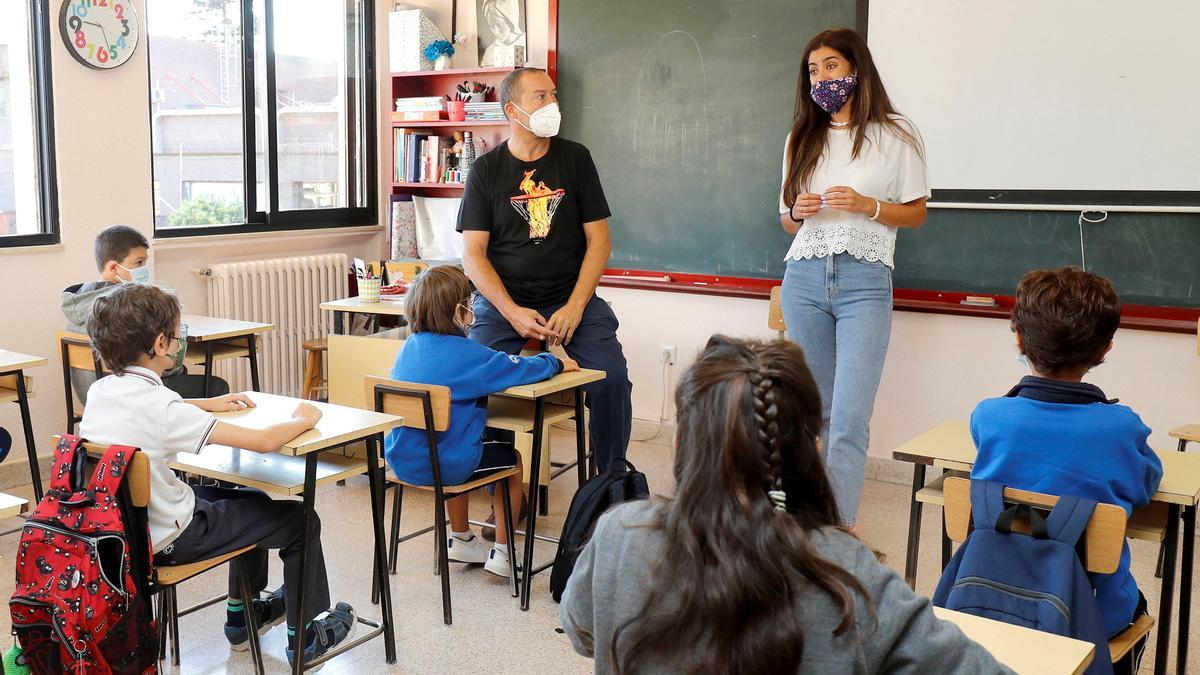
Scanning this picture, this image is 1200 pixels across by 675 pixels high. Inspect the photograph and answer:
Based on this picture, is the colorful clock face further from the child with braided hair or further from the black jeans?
the child with braided hair

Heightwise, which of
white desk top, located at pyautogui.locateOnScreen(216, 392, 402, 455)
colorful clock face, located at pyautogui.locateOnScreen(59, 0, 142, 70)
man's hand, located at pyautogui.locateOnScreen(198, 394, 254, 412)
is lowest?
white desk top, located at pyautogui.locateOnScreen(216, 392, 402, 455)

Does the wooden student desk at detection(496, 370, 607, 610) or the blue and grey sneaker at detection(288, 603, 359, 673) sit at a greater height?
the wooden student desk at detection(496, 370, 607, 610)

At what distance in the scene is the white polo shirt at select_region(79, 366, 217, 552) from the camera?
7.66 feet

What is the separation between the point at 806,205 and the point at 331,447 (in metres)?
1.62

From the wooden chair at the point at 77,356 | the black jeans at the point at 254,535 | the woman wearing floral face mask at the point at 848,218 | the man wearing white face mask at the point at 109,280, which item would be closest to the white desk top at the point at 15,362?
the wooden chair at the point at 77,356

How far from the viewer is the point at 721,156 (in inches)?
196

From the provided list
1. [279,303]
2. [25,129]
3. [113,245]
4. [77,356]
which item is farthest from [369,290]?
[25,129]

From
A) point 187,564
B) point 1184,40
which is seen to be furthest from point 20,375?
point 1184,40

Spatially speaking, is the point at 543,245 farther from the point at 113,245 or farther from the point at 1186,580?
the point at 1186,580

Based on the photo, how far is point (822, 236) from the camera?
3.37 meters

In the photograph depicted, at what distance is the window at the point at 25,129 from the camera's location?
14.2 ft

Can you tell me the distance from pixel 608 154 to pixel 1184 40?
2.54m

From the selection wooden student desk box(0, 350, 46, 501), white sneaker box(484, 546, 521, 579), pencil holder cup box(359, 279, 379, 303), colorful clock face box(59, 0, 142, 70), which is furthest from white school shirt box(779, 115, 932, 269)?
colorful clock face box(59, 0, 142, 70)

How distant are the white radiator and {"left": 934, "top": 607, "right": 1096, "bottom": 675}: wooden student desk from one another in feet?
13.9
